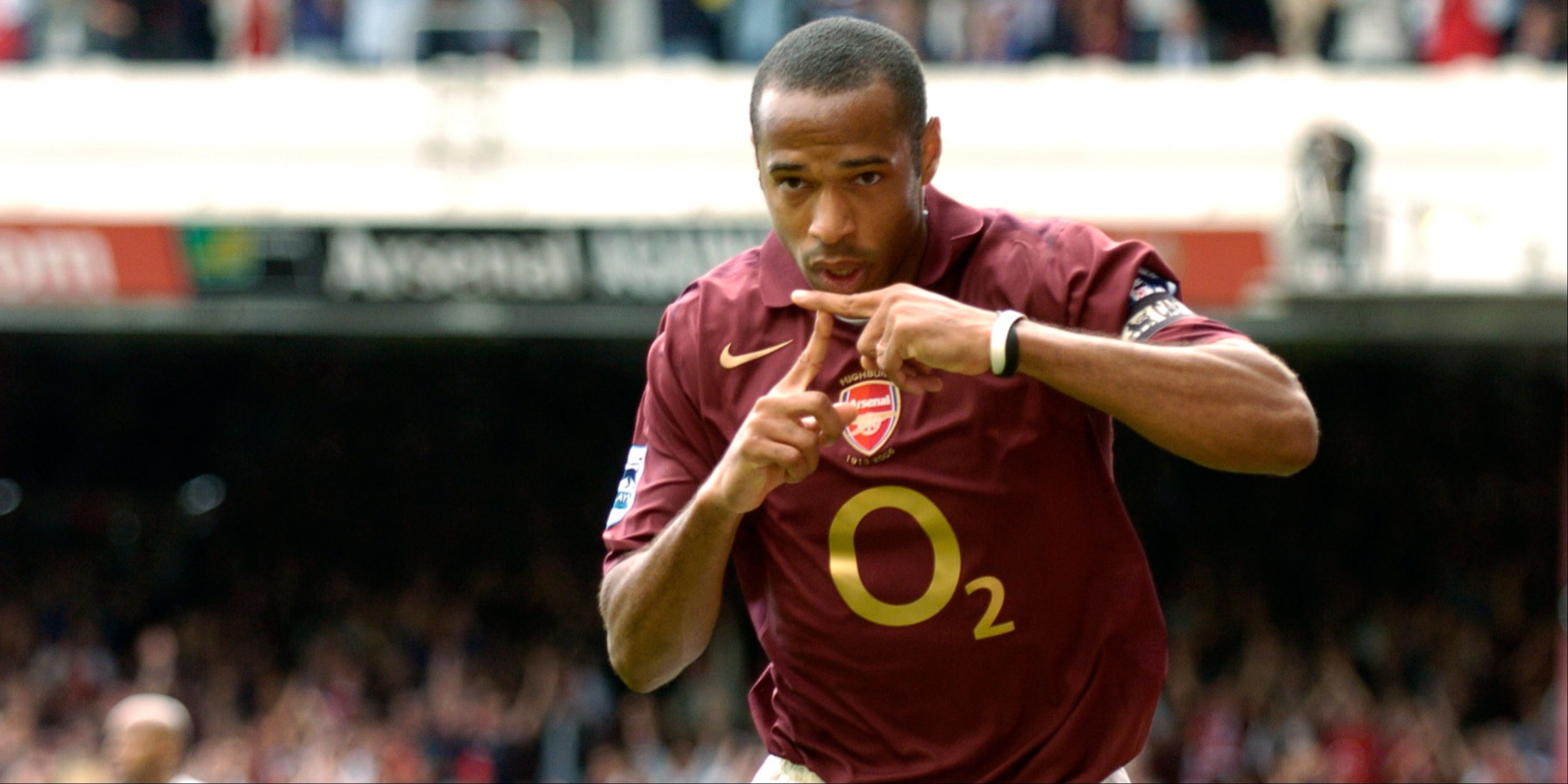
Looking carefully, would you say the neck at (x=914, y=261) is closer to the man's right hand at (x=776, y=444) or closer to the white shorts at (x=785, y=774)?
the man's right hand at (x=776, y=444)

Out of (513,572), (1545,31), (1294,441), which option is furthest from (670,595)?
(513,572)

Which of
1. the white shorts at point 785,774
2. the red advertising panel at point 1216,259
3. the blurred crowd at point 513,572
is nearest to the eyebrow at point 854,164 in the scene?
the white shorts at point 785,774

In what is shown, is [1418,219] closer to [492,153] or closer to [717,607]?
[492,153]

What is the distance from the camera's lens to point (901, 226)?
345 centimetres

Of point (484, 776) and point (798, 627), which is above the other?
point (798, 627)

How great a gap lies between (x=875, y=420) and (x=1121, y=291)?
1.51 feet

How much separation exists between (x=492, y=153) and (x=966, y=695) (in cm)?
1342

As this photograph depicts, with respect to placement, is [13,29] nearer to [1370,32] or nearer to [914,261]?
[1370,32]

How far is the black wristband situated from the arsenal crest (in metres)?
0.39

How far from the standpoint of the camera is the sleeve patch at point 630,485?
3754 mm

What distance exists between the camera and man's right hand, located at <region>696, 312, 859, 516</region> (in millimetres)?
3195

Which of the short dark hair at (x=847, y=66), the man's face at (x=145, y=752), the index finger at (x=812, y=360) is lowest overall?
the man's face at (x=145, y=752)

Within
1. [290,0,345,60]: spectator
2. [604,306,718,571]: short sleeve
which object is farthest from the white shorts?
[290,0,345,60]: spectator

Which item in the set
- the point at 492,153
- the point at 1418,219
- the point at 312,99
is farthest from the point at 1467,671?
the point at 312,99
